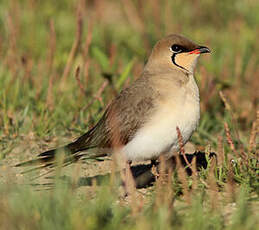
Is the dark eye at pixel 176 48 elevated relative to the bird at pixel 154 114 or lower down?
elevated

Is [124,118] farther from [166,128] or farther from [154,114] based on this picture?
[166,128]

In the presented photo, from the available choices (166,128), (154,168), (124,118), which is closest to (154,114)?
(166,128)

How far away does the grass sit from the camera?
277 cm

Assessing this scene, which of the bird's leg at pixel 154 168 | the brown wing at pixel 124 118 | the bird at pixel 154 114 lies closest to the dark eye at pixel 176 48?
the bird at pixel 154 114

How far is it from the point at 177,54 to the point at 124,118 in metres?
0.63

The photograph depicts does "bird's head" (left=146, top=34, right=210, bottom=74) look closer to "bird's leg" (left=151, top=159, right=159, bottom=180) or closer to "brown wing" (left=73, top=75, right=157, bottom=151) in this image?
"brown wing" (left=73, top=75, right=157, bottom=151)

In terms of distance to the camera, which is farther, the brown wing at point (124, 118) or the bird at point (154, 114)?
the brown wing at point (124, 118)

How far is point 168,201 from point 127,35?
14.3ft

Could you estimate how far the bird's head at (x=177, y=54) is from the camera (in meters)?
3.84

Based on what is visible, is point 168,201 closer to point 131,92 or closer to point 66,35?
point 131,92

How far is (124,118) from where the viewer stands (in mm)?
3697

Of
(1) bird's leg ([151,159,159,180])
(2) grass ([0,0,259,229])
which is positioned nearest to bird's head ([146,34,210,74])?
(2) grass ([0,0,259,229])

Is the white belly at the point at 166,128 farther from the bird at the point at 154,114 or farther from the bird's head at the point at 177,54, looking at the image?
the bird's head at the point at 177,54

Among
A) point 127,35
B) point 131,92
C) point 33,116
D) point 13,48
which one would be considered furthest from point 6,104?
point 127,35
